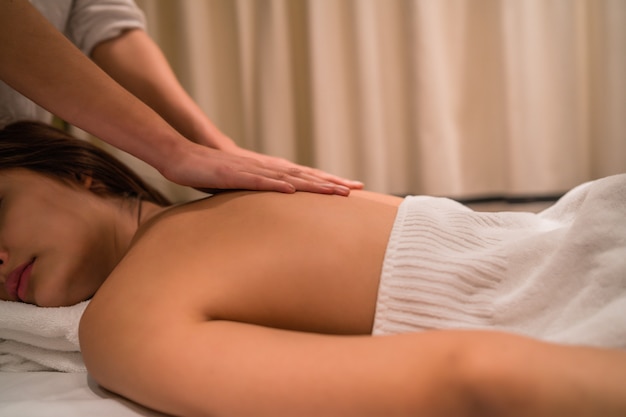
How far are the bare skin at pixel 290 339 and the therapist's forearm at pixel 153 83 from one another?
43 centimetres

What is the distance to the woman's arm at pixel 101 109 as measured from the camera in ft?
3.22

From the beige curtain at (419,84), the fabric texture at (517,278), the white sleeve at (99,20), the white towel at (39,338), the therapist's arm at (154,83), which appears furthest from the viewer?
the beige curtain at (419,84)

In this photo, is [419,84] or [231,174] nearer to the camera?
[231,174]

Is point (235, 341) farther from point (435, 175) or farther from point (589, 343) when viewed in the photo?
point (435, 175)

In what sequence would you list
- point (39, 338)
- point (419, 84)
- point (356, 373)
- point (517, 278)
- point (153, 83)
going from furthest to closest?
point (419, 84), point (153, 83), point (39, 338), point (517, 278), point (356, 373)

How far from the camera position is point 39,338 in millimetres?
976

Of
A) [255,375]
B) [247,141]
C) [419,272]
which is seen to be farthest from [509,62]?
[255,375]

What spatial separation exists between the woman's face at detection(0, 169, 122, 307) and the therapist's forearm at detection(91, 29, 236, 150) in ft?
1.28

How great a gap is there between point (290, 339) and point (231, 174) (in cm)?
43

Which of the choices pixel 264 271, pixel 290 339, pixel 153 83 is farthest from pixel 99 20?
pixel 290 339

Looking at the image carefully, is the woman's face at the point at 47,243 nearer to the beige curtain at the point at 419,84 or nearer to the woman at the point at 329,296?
the woman at the point at 329,296

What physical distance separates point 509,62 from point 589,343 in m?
1.40

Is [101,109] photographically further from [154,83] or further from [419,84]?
[419,84]

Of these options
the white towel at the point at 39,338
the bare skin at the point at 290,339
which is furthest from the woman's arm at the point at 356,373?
the white towel at the point at 39,338
